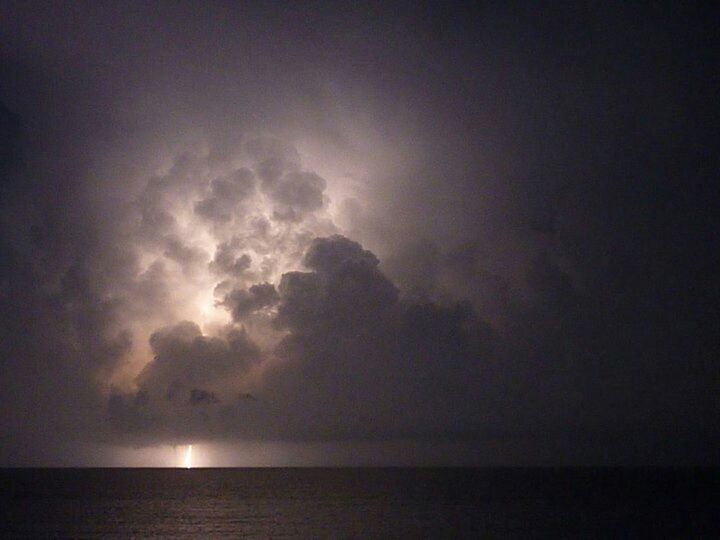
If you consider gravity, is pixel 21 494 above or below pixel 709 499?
above

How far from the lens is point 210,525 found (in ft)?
266

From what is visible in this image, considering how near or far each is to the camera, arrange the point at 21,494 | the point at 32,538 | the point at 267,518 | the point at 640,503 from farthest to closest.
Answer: the point at 21,494 < the point at 640,503 < the point at 267,518 < the point at 32,538

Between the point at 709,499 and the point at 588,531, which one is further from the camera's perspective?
the point at 709,499

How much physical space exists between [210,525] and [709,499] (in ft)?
286

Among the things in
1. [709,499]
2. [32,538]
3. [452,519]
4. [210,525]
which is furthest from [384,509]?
[709,499]

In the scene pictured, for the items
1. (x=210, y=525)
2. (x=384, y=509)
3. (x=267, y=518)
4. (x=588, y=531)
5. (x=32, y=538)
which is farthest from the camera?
(x=384, y=509)

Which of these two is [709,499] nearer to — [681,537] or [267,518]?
[681,537]

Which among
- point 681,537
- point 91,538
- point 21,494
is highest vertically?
point 21,494

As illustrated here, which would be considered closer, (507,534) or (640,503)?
(507,534)

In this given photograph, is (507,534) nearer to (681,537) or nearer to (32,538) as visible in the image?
(681,537)

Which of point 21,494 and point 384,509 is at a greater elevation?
point 21,494

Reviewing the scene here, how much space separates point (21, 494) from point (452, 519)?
95.2 metres

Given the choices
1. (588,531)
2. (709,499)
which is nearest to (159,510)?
(588,531)

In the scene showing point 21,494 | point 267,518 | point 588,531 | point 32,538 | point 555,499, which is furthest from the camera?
point 21,494
